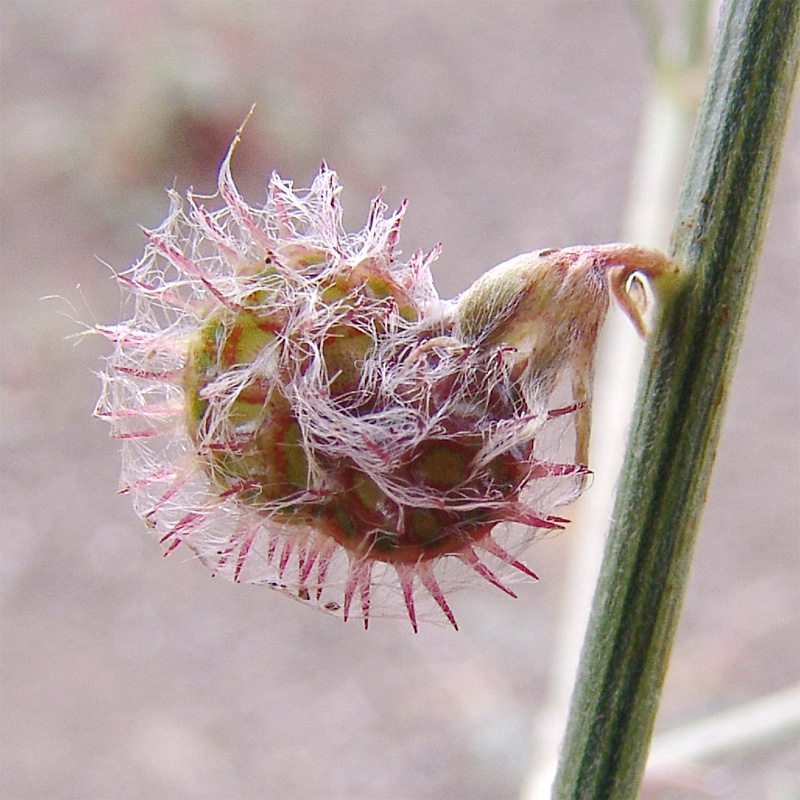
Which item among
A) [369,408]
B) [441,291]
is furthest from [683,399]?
[441,291]

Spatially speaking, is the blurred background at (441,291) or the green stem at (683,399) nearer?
the green stem at (683,399)

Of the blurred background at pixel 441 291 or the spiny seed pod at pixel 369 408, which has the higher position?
the blurred background at pixel 441 291

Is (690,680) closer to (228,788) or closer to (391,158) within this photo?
(228,788)

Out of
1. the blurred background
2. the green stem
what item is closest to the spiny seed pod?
the green stem

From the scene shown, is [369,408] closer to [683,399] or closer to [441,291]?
[683,399]

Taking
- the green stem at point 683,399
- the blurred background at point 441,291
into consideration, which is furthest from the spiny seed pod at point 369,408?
the blurred background at point 441,291

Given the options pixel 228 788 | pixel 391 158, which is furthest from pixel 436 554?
pixel 391 158

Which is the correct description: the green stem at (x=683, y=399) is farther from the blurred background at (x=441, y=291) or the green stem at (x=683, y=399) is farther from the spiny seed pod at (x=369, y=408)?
the blurred background at (x=441, y=291)
